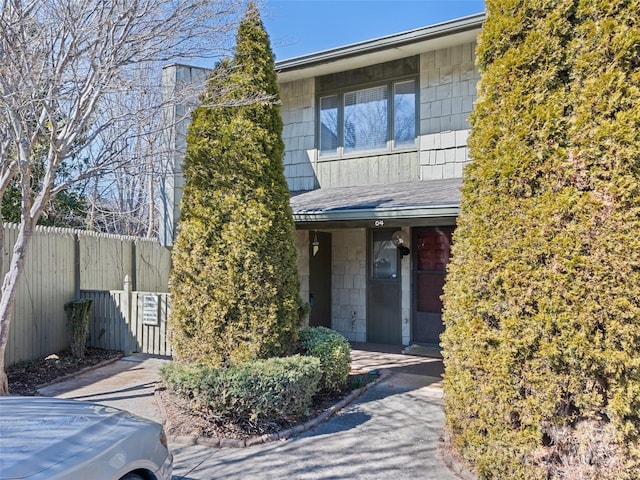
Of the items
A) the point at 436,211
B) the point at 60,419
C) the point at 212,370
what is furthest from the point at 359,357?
the point at 60,419

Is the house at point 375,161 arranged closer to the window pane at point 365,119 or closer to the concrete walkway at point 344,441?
the window pane at point 365,119

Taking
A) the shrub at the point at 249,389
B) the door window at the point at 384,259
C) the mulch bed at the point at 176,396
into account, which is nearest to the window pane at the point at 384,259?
the door window at the point at 384,259

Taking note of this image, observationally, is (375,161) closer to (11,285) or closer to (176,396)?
(176,396)

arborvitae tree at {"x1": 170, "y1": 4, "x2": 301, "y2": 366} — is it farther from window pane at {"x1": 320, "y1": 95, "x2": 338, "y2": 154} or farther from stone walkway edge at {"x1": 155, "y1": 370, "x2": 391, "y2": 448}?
window pane at {"x1": 320, "y1": 95, "x2": 338, "y2": 154}

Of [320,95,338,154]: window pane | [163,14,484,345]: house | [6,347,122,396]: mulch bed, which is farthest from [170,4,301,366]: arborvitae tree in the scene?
[320,95,338,154]: window pane

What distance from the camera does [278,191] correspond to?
5672 mm

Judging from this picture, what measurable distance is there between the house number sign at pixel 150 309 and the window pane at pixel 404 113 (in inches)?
204

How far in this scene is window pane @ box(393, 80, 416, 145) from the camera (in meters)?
8.57

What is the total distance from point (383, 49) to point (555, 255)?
235 inches

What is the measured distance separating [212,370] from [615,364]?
3482mm

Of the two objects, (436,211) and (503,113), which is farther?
(436,211)

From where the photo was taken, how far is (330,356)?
555 centimetres

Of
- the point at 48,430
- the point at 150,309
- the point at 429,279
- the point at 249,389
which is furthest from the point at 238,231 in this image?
the point at 429,279

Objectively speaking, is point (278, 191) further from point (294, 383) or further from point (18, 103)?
point (18, 103)
